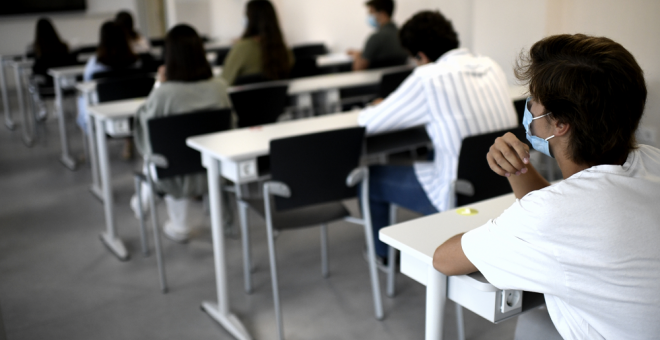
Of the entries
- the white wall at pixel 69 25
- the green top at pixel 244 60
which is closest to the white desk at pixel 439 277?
the green top at pixel 244 60

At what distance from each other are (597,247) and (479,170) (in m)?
1.14

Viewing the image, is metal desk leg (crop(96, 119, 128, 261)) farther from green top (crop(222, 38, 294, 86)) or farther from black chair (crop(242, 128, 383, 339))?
→ green top (crop(222, 38, 294, 86))

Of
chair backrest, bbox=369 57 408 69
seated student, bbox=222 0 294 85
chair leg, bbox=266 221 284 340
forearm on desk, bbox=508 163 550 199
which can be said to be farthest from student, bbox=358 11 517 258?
chair backrest, bbox=369 57 408 69

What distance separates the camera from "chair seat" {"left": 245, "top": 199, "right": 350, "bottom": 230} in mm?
2281

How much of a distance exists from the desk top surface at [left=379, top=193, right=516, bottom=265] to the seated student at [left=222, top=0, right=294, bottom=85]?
8.78ft

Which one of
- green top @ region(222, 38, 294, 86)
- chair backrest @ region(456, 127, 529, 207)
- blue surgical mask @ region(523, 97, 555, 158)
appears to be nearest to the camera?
blue surgical mask @ region(523, 97, 555, 158)

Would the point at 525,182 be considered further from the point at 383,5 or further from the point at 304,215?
the point at 383,5

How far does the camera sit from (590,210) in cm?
94

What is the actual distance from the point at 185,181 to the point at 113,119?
1.80ft

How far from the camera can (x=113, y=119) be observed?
2.92m

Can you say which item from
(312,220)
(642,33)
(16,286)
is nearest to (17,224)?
(16,286)

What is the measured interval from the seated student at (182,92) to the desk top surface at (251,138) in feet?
1.03

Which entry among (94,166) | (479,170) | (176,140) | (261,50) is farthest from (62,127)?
(479,170)

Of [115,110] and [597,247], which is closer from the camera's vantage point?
[597,247]
